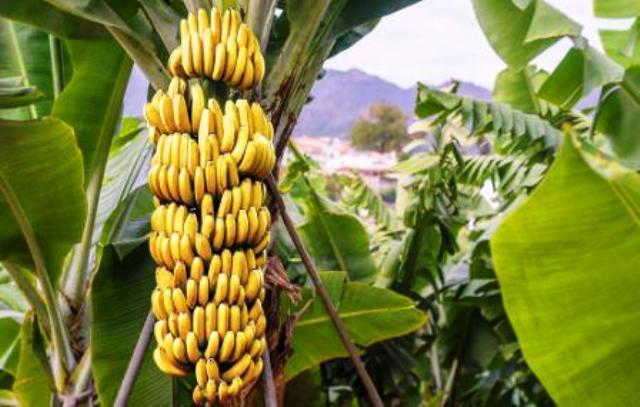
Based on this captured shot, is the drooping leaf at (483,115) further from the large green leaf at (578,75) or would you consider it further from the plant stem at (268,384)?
the plant stem at (268,384)

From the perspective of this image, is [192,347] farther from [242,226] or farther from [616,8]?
[616,8]

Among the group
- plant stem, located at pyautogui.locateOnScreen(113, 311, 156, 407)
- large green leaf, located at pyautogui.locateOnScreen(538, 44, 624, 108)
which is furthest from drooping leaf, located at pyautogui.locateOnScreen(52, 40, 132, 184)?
large green leaf, located at pyautogui.locateOnScreen(538, 44, 624, 108)

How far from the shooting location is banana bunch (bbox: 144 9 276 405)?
2.01ft

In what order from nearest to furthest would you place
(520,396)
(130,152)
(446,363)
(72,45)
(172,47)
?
(172,47)
(72,45)
(130,152)
(446,363)
(520,396)

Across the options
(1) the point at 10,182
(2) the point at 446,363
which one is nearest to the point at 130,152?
(1) the point at 10,182

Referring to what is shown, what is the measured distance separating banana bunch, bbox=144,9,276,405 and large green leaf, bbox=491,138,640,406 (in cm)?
24

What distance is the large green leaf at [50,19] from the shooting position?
83 cm

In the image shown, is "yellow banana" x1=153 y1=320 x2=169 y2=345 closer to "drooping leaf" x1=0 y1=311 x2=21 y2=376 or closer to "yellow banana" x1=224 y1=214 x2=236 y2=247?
"yellow banana" x1=224 y1=214 x2=236 y2=247

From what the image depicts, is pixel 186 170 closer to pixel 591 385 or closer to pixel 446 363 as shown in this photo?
pixel 591 385

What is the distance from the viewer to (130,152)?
129 centimetres

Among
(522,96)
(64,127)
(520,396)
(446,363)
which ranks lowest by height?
(520,396)

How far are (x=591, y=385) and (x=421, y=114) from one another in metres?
0.93

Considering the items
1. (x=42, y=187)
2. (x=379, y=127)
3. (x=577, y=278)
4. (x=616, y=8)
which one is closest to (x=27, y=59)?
(x=42, y=187)

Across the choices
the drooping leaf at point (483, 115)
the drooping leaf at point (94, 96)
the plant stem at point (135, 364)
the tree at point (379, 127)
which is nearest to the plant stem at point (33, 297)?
the drooping leaf at point (94, 96)
